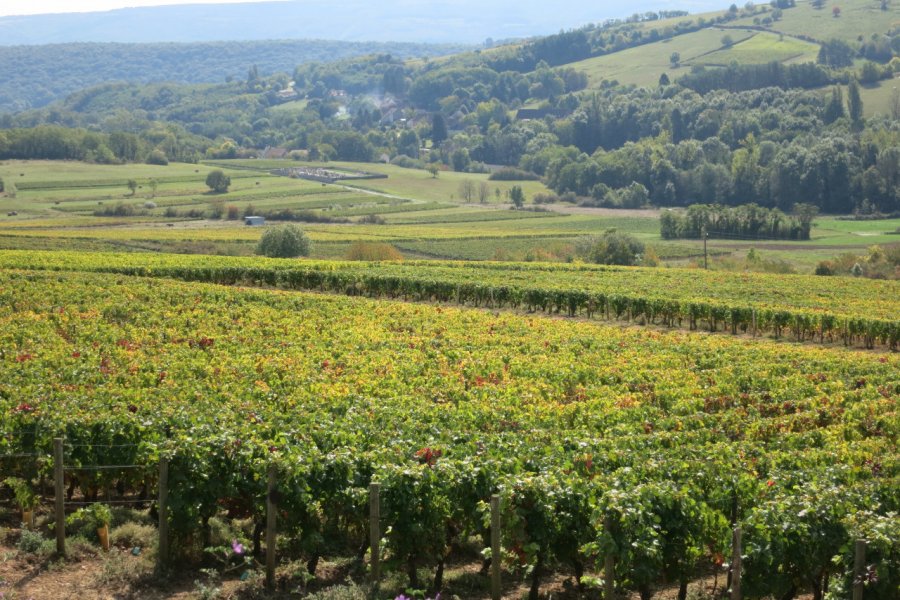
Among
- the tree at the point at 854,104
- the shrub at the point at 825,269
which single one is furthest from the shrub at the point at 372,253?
the tree at the point at 854,104

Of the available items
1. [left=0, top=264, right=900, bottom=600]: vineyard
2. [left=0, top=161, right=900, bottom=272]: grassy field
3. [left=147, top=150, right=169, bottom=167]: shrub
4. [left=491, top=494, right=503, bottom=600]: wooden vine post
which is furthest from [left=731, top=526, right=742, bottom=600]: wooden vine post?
[left=147, top=150, right=169, bottom=167]: shrub

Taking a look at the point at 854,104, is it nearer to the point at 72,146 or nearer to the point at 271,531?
the point at 72,146

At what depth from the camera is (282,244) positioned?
82.6 meters

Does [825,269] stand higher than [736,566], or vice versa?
[736,566]

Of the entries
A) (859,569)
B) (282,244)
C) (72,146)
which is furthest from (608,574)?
(72,146)

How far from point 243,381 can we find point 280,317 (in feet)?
45.3

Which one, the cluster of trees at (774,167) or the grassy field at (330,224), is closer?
the grassy field at (330,224)

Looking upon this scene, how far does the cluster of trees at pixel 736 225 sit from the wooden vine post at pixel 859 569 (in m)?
111

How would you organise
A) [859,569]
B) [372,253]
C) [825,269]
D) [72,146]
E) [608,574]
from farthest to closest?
[72,146]
[825,269]
[372,253]
[608,574]
[859,569]

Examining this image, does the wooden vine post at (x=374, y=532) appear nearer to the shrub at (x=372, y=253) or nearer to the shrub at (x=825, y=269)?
the shrub at (x=372, y=253)

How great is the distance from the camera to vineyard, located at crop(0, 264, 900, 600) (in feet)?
49.0

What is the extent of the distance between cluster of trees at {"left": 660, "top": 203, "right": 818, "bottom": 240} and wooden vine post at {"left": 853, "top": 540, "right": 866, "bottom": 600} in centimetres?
11102

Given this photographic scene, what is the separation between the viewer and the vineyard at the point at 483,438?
14945 millimetres

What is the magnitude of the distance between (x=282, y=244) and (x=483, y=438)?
65664 mm
